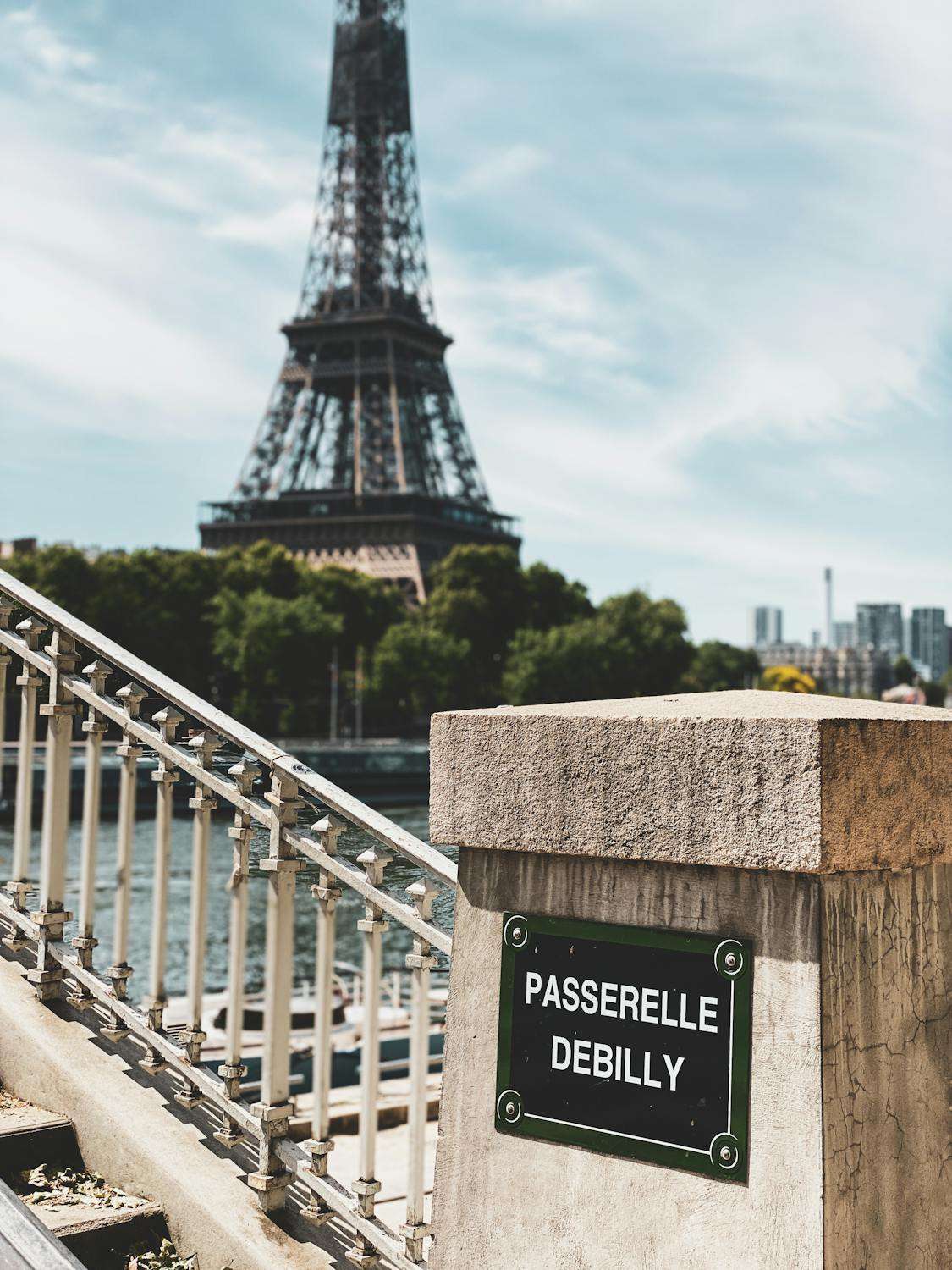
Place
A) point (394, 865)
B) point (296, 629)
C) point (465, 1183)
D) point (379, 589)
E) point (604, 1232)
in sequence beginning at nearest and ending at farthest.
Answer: point (604, 1232) < point (465, 1183) < point (394, 865) < point (296, 629) < point (379, 589)

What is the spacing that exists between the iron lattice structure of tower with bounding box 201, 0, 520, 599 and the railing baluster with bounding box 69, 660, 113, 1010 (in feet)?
248

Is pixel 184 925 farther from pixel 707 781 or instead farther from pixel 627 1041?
pixel 707 781

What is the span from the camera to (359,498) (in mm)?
80625

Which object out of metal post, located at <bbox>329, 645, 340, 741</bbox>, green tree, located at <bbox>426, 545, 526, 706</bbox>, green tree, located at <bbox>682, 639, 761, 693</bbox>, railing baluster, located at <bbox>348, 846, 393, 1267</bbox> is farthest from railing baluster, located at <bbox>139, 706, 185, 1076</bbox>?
green tree, located at <bbox>682, 639, 761, 693</bbox>

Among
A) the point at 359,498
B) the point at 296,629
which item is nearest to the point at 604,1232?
the point at 296,629

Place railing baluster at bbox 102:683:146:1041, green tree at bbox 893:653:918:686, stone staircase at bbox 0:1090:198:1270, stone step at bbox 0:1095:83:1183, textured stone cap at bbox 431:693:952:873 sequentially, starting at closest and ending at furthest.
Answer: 1. textured stone cap at bbox 431:693:952:873
2. stone staircase at bbox 0:1090:198:1270
3. stone step at bbox 0:1095:83:1183
4. railing baluster at bbox 102:683:146:1041
5. green tree at bbox 893:653:918:686

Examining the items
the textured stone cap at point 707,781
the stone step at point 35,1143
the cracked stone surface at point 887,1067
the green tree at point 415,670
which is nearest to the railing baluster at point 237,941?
the stone step at point 35,1143

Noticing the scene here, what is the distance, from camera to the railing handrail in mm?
2877

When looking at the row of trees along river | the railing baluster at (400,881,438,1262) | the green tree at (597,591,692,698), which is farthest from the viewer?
the green tree at (597,591,692,698)

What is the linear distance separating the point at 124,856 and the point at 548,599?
79668 mm

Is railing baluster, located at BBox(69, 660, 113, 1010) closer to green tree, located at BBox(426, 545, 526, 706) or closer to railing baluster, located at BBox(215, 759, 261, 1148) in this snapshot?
railing baluster, located at BBox(215, 759, 261, 1148)

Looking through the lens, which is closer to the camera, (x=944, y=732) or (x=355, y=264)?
(x=944, y=732)

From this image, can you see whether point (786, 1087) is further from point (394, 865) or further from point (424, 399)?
point (424, 399)

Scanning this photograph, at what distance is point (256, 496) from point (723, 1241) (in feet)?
275
